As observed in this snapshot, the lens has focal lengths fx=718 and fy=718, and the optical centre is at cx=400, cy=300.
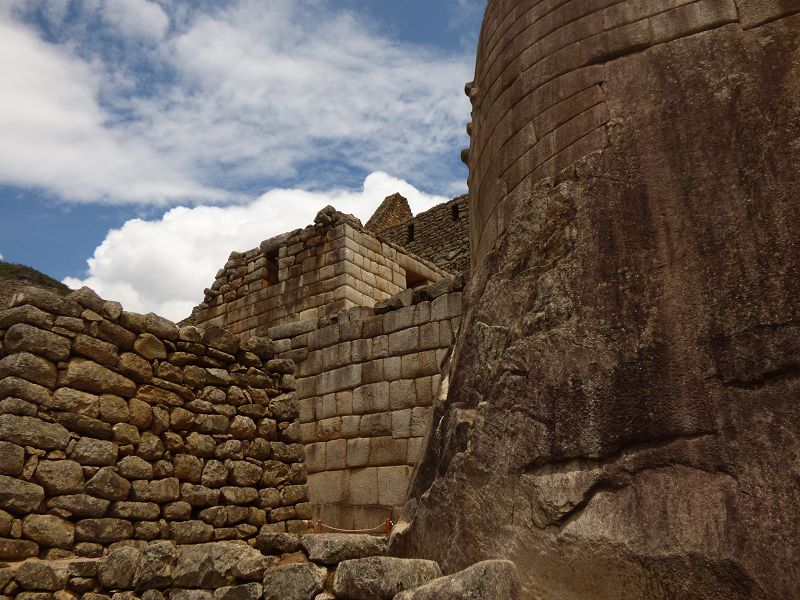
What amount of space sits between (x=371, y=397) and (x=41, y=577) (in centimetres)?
354

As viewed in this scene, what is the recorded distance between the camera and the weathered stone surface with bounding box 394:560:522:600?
2637 millimetres

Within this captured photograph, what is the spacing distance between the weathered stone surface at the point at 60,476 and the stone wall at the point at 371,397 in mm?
2648

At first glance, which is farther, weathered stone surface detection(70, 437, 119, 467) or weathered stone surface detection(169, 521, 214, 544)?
weathered stone surface detection(169, 521, 214, 544)

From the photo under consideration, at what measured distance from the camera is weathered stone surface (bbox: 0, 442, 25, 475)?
198 inches

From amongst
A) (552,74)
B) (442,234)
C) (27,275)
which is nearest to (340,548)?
(552,74)

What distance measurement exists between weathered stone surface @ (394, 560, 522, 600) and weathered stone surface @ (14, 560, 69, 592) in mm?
2747

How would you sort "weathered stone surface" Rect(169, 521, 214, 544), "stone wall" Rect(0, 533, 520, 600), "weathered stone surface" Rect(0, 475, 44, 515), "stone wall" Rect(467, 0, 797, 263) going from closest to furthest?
1. "stone wall" Rect(0, 533, 520, 600)
2. "stone wall" Rect(467, 0, 797, 263)
3. "weathered stone surface" Rect(0, 475, 44, 515)
4. "weathered stone surface" Rect(169, 521, 214, 544)

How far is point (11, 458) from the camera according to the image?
5.07 meters

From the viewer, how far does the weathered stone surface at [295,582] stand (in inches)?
129

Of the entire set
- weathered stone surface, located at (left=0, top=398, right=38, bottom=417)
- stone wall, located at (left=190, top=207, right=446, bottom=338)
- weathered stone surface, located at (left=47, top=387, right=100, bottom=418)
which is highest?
stone wall, located at (left=190, top=207, right=446, bottom=338)

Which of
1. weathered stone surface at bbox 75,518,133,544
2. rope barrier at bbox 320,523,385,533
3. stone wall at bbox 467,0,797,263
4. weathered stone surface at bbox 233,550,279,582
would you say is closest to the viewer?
stone wall at bbox 467,0,797,263

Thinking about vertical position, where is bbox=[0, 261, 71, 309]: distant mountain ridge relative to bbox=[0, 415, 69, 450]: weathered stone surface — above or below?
above

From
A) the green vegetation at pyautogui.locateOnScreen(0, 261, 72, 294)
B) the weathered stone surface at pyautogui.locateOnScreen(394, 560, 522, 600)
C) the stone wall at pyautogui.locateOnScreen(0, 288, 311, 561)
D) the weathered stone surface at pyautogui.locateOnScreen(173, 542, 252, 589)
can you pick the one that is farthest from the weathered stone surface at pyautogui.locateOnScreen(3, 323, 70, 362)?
the green vegetation at pyautogui.locateOnScreen(0, 261, 72, 294)

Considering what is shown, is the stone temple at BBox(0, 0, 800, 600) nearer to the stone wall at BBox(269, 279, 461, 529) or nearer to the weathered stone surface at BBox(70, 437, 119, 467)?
the weathered stone surface at BBox(70, 437, 119, 467)
